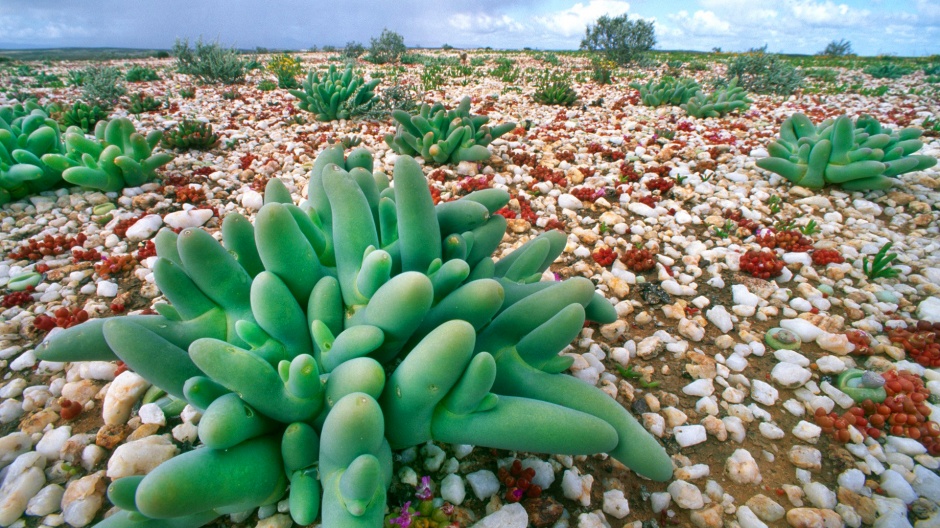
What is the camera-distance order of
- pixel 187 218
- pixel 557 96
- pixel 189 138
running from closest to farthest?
1. pixel 187 218
2. pixel 189 138
3. pixel 557 96

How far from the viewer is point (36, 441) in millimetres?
1818

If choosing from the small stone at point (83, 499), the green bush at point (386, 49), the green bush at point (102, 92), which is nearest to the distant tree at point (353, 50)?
the green bush at point (386, 49)

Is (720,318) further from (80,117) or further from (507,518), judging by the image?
(80,117)

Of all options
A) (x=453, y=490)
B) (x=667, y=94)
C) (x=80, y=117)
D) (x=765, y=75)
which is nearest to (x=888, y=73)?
(x=765, y=75)

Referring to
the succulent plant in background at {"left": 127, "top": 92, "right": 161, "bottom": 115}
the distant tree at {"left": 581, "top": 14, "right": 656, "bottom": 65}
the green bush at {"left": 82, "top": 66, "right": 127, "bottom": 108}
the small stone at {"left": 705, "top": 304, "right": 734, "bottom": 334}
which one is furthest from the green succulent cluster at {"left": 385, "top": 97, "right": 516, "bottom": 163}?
the distant tree at {"left": 581, "top": 14, "right": 656, "bottom": 65}

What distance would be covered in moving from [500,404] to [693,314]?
6.47ft

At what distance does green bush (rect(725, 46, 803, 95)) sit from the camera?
9172 millimetres

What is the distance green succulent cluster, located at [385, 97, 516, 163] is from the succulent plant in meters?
2.20

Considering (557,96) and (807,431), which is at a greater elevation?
(557,96)

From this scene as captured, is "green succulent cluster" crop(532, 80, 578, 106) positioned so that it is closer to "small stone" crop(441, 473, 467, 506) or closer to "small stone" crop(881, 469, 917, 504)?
"small stone" crop(881, 469, 917, 504)

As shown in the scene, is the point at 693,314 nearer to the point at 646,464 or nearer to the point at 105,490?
the point at 646,464

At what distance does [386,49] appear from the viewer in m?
14.1

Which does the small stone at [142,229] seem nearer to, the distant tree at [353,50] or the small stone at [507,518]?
the small stone at [507,518]

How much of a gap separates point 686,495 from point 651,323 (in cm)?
120
